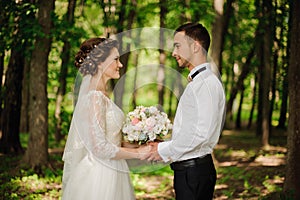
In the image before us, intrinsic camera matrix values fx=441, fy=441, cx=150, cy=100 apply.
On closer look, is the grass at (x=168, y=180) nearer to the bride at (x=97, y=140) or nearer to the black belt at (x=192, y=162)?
the bride at (x=97, y=140)

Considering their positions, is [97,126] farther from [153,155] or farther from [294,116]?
[294,116]

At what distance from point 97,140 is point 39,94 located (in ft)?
17.3

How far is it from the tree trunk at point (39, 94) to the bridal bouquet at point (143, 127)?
5029mm

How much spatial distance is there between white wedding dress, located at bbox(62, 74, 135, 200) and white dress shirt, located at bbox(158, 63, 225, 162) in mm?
720

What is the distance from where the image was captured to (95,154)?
4.60m

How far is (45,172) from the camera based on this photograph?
9.22m

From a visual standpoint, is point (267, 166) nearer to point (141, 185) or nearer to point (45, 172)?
point (141, 185)

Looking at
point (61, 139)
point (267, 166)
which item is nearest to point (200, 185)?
point (267, 166)

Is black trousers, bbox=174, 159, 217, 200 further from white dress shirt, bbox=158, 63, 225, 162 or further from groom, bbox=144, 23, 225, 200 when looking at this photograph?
white dress shirt, bbox=158, 63, 225, 162

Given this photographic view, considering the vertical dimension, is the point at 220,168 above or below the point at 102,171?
below

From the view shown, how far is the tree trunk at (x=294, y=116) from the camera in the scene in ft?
21.2

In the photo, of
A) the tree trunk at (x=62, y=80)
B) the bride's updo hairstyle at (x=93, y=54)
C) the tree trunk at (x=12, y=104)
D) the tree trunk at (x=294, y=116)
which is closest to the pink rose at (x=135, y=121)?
the bride's updo hairstyle at (x=93, y=54)

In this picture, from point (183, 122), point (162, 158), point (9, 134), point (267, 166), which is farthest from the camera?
point (9, 134)

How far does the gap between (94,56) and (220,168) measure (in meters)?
7.26
